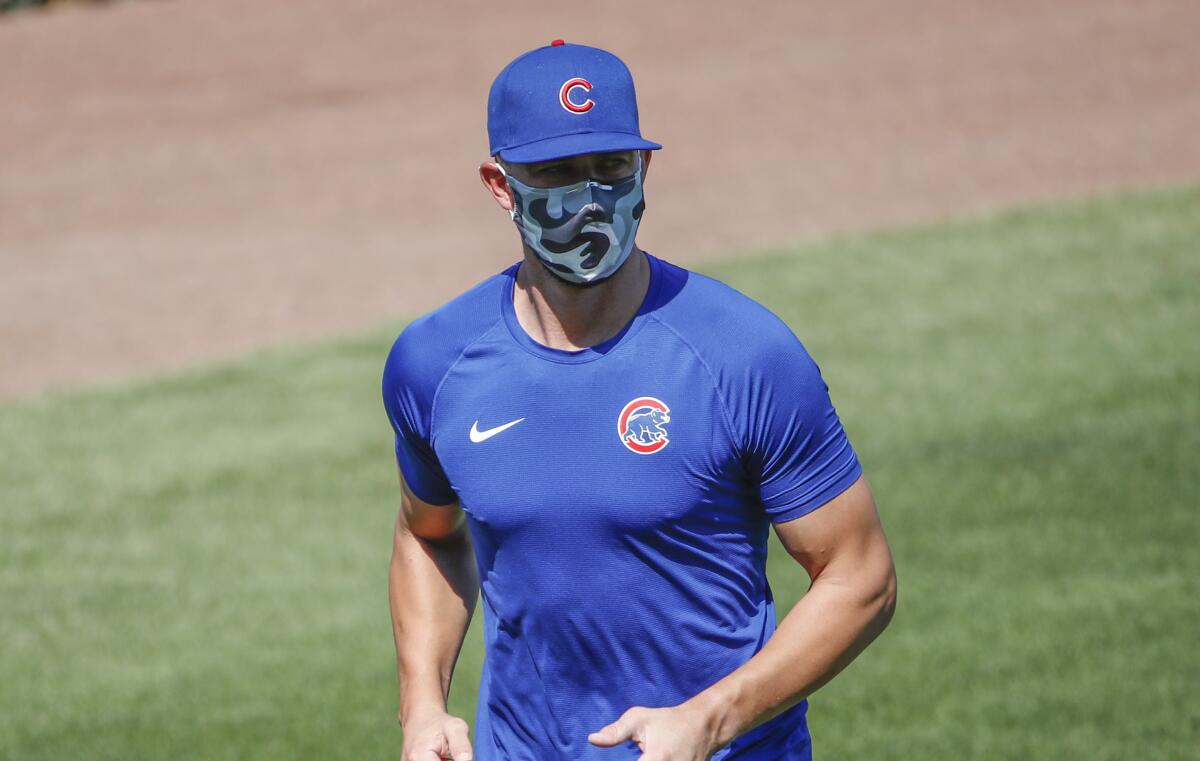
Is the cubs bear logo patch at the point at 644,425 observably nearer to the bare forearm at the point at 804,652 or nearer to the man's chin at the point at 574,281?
the man's chin at the point at 574,281

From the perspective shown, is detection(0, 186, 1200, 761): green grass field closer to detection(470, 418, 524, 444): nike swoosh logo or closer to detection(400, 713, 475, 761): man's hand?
detection(400, 713, 475, 761): man's hand

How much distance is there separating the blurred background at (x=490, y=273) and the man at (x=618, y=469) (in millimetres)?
3572

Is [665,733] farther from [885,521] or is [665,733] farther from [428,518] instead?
[885,521]

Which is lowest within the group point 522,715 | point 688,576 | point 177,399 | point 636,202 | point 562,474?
point 177,399

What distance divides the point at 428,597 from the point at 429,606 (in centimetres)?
2

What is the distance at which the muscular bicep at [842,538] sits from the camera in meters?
3.47

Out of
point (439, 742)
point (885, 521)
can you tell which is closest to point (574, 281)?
point (439, 742)

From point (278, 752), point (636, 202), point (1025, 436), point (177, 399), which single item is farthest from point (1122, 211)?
point (636, 202)

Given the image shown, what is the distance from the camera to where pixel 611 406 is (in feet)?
11.3

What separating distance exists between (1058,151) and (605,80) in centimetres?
1577

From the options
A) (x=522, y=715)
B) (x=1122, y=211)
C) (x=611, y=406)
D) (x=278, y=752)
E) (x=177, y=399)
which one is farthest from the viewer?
(x=1122, y=211)

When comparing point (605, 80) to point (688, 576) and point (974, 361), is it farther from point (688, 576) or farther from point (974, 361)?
point (974, 361)

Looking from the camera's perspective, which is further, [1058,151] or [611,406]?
[1058,151]

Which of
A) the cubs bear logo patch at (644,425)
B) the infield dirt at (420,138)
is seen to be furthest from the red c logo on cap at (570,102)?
the infield dirt at (420,138)
